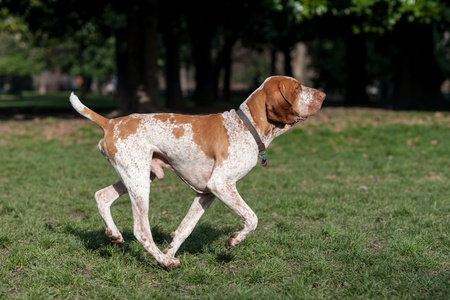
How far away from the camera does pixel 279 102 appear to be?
428 centimetres

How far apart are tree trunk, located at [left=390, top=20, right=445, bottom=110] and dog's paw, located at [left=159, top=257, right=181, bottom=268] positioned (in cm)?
1819

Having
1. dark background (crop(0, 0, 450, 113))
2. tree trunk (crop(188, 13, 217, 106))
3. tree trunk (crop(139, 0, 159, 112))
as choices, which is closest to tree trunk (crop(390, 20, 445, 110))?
dark background (crop(0, 0, 450, 113))

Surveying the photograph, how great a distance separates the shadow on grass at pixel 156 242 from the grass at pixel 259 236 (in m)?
0.02

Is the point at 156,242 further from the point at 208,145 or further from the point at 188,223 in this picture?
the point at 208,145

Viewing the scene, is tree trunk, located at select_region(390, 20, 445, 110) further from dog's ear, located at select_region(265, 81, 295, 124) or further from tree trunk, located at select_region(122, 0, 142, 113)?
dog's ear, located at select_region(265, 81, 295, 124)

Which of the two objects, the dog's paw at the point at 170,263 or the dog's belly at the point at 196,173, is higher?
the dog's belly at the point at 196,173

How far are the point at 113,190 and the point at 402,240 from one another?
9.56 feet

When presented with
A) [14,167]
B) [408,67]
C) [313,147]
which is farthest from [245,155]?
[408,67]

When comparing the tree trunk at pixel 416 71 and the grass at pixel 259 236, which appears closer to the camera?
the grass at pixel 259 236

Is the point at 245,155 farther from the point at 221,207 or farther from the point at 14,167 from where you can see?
the point at 14,167

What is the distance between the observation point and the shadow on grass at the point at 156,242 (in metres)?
4.91

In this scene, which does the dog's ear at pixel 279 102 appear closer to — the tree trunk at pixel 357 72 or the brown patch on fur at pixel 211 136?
the brown patch on fur at pixel 211 136

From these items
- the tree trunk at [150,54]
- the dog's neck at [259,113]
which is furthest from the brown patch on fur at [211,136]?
the tree trunk at [150,54]

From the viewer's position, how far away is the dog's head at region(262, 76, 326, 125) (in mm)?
4281
